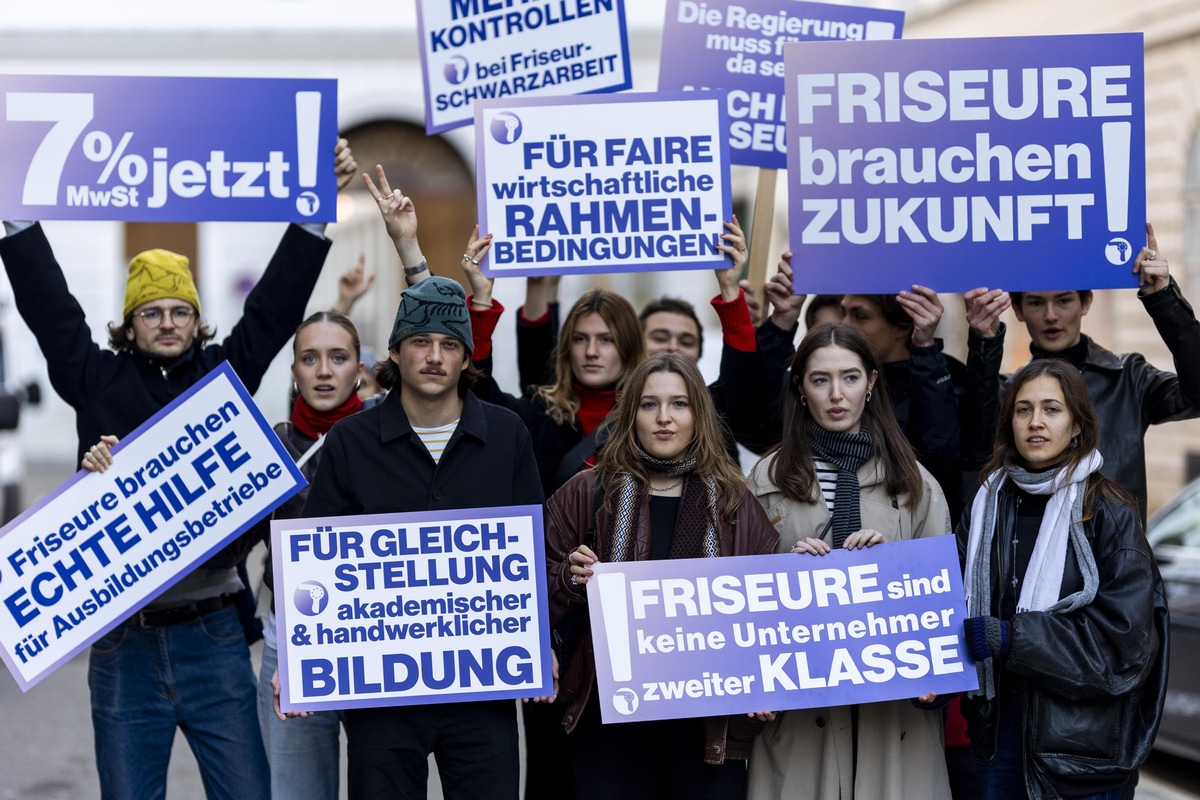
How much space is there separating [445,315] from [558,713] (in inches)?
55.0

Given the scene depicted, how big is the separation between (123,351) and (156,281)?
0.29 m

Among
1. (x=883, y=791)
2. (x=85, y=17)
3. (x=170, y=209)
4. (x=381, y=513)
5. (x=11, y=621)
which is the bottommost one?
(x=883, y=791)

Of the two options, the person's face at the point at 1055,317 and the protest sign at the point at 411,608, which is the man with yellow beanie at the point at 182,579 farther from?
the person's face at the point at 1055,317

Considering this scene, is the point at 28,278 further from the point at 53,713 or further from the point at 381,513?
the point at 53,713

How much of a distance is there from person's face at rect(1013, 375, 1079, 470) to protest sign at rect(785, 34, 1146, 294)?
0.71m

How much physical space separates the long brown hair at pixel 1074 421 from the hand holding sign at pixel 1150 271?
65 centimetres

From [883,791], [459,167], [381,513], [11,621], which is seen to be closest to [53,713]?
[11,621]

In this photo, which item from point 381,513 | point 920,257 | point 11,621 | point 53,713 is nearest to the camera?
point 381,513

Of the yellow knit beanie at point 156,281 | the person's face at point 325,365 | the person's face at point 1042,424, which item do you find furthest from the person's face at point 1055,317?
the yellow knit beanie at point 156,281

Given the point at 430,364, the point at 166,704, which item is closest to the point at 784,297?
the point at 430,364

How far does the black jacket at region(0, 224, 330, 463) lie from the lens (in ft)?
15.7

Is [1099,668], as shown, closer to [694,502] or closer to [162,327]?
[694,502]

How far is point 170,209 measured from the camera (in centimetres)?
514

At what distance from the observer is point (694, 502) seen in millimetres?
4477
